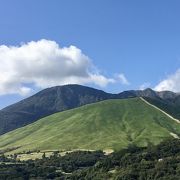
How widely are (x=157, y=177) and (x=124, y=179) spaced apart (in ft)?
43.1

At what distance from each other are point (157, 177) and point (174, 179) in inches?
412

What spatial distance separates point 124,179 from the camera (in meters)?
197

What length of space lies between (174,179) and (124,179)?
19.2 metres

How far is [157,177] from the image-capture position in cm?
19912

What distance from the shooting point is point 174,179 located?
190000mm
